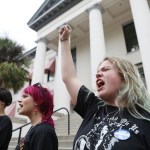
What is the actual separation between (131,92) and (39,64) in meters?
15.1

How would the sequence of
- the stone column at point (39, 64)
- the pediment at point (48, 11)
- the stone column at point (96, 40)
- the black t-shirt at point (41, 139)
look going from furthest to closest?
the pediment at point (48, 11) → the stone column at point (39, 64) → the stone column at point (96, 40) → the black t-shirt at point (41, 139)

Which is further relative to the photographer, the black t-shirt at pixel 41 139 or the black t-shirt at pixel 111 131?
the black t-shirt at pixel 41 139

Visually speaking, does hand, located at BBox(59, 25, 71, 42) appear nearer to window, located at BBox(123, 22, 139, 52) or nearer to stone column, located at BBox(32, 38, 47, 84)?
window, located at BBox(123, 22, 139, 52)

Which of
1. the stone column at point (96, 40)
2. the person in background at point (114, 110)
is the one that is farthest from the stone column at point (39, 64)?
the person in background at point (114, 110)

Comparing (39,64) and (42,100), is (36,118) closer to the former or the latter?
(42,100)

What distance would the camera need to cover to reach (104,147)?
1.16 m

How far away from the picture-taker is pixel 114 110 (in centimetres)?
139

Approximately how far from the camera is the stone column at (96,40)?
1116 cm

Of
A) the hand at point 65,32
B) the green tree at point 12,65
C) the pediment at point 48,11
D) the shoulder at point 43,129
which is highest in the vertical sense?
the pediment at point 48,11

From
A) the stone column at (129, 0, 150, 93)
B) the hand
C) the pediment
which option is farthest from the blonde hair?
the pediment

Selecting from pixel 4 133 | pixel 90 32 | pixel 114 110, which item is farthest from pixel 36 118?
pixel 90 32

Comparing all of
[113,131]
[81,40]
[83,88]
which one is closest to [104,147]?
[113,131]

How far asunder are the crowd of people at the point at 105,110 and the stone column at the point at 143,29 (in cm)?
773

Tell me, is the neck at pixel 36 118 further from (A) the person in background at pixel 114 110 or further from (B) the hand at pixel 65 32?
(B) the hand at pixel 65 32
